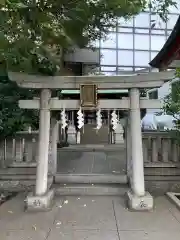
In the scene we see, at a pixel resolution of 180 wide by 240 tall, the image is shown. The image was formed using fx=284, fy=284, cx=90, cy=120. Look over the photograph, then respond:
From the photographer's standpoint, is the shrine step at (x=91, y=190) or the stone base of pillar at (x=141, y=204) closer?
the stone base of pillar at (x=141, y=204)

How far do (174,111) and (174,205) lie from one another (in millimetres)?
1957

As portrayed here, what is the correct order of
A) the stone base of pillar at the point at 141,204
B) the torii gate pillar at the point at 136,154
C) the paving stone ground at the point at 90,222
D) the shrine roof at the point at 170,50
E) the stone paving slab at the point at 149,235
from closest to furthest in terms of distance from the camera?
the stone paving slab at the point at 149,235 → the paving stone ground at the point at 90,222 → the stone base of pillar at the point at 141,204 → the torii gate pillar at the point at 136,154 → the shrine roof at the point at 170,50

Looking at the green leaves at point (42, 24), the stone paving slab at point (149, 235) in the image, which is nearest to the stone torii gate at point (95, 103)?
the green leaves at point (42, 24)

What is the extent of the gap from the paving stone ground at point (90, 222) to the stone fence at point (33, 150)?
1.24 metres

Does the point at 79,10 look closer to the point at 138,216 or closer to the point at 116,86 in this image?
the point at 116,86

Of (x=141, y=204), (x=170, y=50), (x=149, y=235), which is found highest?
(x=170, y=50)

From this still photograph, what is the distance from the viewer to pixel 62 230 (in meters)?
4.46

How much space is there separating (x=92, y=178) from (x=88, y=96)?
2386mm

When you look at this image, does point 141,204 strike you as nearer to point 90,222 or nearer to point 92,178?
point 90,222

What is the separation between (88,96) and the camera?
5.73 meters

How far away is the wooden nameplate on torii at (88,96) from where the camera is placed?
18.7 feet

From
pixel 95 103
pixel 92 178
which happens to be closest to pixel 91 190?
pixel 92 178

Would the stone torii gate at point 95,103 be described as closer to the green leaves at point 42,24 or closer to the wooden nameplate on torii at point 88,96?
the wooden nameplate on torii at point 88,96

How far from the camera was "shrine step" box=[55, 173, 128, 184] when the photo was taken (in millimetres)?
7074
